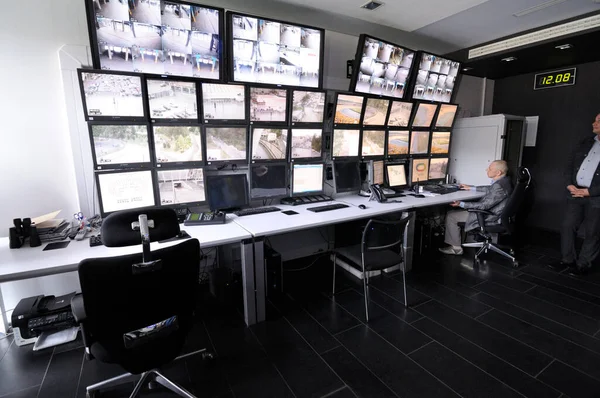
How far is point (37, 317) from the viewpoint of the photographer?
2096mm

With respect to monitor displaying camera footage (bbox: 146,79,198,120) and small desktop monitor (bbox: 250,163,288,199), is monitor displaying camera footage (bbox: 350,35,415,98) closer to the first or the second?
small desktop monitor (bbox: 250,163,288,199)

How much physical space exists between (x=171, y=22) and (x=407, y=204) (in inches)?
106

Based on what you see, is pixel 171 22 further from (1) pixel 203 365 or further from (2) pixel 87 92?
(1) pixel 203 365

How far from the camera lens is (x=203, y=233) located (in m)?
2.21

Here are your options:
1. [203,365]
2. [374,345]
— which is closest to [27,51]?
[203,365]

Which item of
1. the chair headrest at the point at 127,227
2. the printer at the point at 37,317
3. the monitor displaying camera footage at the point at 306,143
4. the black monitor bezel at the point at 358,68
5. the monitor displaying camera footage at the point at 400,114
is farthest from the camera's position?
the monitor displaying camera footage at the point at 400,114

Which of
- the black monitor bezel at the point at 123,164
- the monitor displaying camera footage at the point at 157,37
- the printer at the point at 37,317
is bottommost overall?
the printer at the point at 37,317

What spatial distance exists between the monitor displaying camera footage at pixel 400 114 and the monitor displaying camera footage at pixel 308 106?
103 centimetres

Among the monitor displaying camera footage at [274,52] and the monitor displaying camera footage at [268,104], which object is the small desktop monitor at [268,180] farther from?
the monitor displaying camera footage at [274,52]

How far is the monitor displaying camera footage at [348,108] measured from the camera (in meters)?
3.21

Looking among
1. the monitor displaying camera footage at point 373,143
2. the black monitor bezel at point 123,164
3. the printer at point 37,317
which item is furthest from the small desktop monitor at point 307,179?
the printer at point 37,317

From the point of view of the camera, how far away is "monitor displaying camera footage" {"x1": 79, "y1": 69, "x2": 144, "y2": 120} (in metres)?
2.15

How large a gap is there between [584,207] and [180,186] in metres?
4.21

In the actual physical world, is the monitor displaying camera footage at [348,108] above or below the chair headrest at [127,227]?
above
